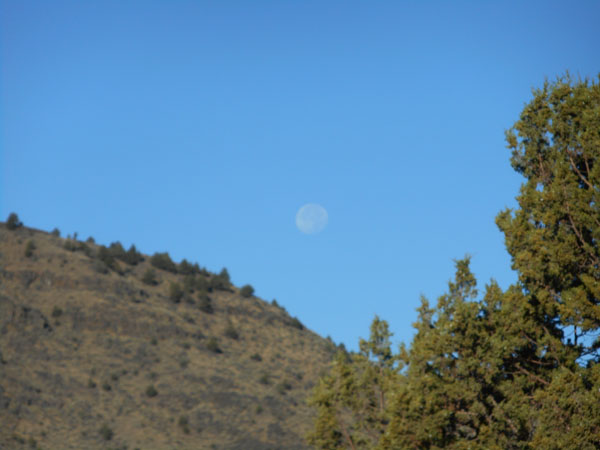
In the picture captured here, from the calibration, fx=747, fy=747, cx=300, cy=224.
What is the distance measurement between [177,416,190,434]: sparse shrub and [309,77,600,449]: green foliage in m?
46.2

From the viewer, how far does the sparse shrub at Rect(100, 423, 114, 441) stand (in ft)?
234

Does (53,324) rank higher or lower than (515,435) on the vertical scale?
higher

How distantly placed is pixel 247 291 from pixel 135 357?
3346cm

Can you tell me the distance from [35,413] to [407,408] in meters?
51.9

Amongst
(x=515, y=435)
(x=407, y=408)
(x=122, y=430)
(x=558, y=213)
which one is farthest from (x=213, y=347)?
(x=558, y=213)

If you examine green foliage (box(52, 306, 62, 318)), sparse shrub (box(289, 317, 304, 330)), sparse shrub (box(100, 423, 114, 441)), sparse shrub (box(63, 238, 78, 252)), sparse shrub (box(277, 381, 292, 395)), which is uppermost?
sparse shrub (box(63, 238, 78, 252))

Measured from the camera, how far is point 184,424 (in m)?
76.4

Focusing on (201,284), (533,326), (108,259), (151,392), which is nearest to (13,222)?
(108,259)

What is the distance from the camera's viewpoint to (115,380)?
8256cm

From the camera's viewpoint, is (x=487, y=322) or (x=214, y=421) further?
(x=214, y=421)

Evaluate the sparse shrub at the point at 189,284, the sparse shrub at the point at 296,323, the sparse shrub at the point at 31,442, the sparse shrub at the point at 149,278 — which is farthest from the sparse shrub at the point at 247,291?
the sparse shrub at the point at 31,442

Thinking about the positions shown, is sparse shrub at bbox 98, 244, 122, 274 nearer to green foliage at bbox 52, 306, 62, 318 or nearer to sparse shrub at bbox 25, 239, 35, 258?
sparse shrub at bbox 25, 239, 35, 258

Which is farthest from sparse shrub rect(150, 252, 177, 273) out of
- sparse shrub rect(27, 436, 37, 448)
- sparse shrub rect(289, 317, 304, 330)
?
sparse shrub rect(27, 436, 37, 448)

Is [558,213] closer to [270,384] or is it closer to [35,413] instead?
[35,413]
